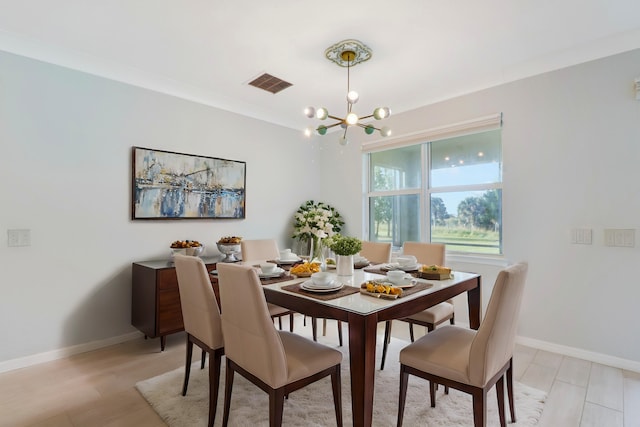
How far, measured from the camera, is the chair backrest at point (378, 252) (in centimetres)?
302

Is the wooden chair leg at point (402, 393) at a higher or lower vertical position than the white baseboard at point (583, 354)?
higher

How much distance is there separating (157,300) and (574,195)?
11.8 ft

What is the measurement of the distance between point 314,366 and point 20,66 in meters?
3.11

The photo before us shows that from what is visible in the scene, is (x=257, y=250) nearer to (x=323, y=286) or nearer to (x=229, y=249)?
(x=229, y=249)

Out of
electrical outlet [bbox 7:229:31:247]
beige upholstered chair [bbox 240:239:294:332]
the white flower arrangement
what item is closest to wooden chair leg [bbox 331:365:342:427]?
beige upholstered chair [bbox 240:239:294:332]

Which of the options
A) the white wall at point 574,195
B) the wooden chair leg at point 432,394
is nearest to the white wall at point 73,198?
the wooden chair leg at point 432,394

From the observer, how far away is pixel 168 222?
10.9 ft

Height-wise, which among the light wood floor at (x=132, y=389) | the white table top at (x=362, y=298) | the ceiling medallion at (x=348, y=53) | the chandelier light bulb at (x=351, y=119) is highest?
the ceiling medallion at (x=348, y=53)

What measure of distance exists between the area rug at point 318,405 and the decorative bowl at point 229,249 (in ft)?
4.06

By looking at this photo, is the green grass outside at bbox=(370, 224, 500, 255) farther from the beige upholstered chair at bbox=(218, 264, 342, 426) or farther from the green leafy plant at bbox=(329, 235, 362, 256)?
the beige upholstered chair at bbox=(218, 264, 342, 426)

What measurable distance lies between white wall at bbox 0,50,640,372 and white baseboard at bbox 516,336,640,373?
3cm

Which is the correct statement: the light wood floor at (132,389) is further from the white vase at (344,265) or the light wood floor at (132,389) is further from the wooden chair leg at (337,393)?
the white vase at (344,265)

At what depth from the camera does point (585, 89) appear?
2691 millimetres

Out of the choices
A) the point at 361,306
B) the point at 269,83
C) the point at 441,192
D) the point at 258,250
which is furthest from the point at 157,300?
the point at 441,192
